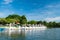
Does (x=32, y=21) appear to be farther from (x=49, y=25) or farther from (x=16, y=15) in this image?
(x=49, y=25)

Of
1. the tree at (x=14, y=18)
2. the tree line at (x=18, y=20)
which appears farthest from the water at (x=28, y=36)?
the tree at (x=14, y=18)

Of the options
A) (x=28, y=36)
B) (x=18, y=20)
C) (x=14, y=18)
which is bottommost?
(x=28, y=36)

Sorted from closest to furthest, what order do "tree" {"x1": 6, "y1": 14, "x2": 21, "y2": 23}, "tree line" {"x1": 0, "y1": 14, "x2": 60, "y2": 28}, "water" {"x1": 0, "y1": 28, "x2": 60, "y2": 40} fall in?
"water" {"x1": 0, "y1": 28, "x2": 60, "y2": 40} → "tree line" {"x1": 0, "y1": 14, "x2": 60, "y2": 28} → "tree" {"x1": 6, "y1": 14, "x2": 21, "y2": 23}

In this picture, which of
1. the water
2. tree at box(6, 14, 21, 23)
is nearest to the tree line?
tree at box(6, 14, 21, 23)

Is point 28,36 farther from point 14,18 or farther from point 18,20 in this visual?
point 14,18

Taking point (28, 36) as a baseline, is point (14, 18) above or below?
above

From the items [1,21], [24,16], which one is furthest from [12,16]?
[1,21]

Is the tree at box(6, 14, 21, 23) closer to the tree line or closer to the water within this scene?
the tree line

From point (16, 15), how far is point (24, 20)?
46.9ft

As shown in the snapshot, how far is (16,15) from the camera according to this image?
316ft

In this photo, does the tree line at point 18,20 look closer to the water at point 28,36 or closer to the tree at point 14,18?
the tree at point 14,18

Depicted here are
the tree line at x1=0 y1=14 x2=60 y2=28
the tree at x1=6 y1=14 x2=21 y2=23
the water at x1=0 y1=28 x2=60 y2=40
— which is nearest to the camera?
the water at x1=0 y1=28 x2=60 y2=40

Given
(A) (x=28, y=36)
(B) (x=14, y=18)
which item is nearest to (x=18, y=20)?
(B) (x=14, y=18)

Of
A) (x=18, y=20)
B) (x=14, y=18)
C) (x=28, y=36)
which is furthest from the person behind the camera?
(x=14, y=18)
